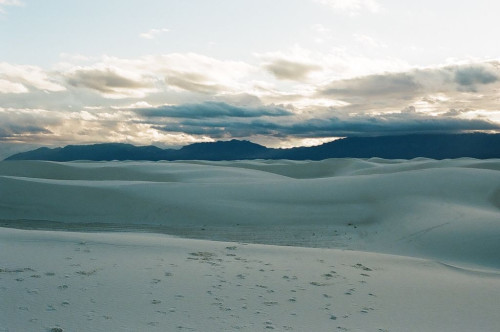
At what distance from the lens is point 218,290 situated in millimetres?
5816

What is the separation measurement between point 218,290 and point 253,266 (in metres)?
1.50

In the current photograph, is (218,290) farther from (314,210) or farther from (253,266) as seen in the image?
(314,210)

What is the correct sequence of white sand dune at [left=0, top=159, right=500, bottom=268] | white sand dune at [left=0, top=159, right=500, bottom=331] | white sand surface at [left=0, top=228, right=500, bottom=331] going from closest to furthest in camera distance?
white sand surface at [left=0, top=228, right=500, bottom=331], white sand dune at [left=0, top=159, right=500, bottom=331], white sand dune at [left=0, top=159, right=500, bottom=268]

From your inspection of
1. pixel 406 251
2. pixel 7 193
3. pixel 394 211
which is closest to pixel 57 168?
pixel 7 193

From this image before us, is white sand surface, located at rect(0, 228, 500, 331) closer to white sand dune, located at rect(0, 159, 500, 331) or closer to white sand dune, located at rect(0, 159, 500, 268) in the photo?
white sand dune, located at rect(0, 159, 500, 331)

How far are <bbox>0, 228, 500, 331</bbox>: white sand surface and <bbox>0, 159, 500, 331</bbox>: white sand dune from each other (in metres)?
0.02

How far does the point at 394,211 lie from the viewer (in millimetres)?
16203

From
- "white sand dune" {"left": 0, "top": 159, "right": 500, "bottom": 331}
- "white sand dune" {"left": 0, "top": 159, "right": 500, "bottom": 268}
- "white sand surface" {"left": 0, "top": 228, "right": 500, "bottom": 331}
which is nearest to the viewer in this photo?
"white sand surface" {"left": 0, "top": 228, "right": 500, "bottom": 331}

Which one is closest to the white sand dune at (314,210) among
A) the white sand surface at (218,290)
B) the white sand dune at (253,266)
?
the white sand dune at (253,266)

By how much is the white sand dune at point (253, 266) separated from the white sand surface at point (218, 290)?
0.02 meters

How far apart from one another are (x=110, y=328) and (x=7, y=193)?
17126mm

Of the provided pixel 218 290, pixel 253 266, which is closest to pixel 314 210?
pixel 253 266

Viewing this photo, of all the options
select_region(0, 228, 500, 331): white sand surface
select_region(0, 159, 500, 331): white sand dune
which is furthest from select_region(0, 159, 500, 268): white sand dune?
select_region(0, 228, 500, 331): white sand surface

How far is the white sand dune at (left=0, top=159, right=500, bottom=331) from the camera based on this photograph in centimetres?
498
